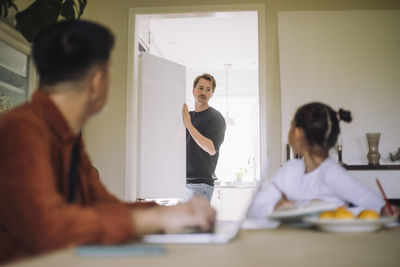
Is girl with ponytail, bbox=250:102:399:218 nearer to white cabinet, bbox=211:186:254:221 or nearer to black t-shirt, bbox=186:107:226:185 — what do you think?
black t-shirt, bbox=186:107:226:185

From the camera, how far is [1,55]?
2469 mm

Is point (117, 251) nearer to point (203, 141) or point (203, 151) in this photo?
point (203, 141)

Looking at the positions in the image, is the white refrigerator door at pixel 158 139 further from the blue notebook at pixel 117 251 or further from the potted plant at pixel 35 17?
the blue notebook at pixel 117 251

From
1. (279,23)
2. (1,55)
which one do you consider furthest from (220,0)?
(1,55)

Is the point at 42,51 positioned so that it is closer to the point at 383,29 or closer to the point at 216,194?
the point at 383,29

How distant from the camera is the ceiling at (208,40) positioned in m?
5.28

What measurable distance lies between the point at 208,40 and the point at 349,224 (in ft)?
17.2

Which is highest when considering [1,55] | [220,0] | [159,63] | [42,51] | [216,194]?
[220,0]

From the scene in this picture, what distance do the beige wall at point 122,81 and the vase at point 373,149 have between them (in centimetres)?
74

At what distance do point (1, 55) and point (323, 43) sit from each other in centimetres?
254

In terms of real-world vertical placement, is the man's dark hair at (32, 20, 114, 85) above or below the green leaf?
below

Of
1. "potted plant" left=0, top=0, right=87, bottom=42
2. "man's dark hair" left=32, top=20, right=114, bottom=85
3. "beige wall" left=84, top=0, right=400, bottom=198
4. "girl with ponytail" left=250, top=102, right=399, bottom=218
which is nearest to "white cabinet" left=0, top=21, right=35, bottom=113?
"potted plant" left=0, top=0, right=87, bottom=42

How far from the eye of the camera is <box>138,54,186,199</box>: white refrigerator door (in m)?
3.75

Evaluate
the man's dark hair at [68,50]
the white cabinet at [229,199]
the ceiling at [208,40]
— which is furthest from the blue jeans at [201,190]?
the man's dark hair at [68,50]
